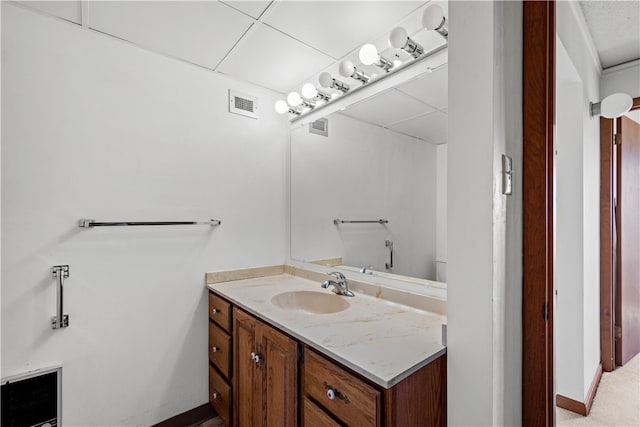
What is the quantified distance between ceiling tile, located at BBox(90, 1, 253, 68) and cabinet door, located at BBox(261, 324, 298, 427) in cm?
144

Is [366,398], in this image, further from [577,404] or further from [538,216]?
[577,404]

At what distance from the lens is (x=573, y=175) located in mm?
1739

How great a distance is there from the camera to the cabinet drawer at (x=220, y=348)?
1578 mm

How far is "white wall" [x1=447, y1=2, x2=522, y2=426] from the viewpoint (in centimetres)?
84

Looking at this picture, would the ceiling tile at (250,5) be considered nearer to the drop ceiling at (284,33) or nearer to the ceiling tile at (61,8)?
the drop ceiling at (284,33)

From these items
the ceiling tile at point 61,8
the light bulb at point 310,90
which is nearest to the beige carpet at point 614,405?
the light bulb at point 310,90

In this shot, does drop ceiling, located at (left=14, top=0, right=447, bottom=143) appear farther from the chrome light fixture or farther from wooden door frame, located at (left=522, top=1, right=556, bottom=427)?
wooden door frame, located at (left=522, top=1, right=556, bottom=427)

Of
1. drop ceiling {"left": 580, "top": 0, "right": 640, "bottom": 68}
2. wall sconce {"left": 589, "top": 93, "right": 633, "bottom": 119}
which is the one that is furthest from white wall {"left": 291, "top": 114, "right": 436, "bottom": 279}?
wall sconce {"left": 589, "top": 93, "right": 633, "bottom": 119}

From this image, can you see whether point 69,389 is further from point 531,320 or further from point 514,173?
point 514,173

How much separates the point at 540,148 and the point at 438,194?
0.43 meters

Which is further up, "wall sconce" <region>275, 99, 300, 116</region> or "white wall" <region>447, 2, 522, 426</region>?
"wall sconce" <region>275, 99, 300, 116</region>

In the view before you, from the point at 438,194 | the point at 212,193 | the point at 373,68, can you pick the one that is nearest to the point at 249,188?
the point at 212,193

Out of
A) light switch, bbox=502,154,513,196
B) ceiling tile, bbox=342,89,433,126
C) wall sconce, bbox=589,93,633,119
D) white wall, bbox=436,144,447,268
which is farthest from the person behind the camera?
wall sconce, bbox=589,93,633,119

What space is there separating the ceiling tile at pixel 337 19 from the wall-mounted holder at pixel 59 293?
1525 millimetres
